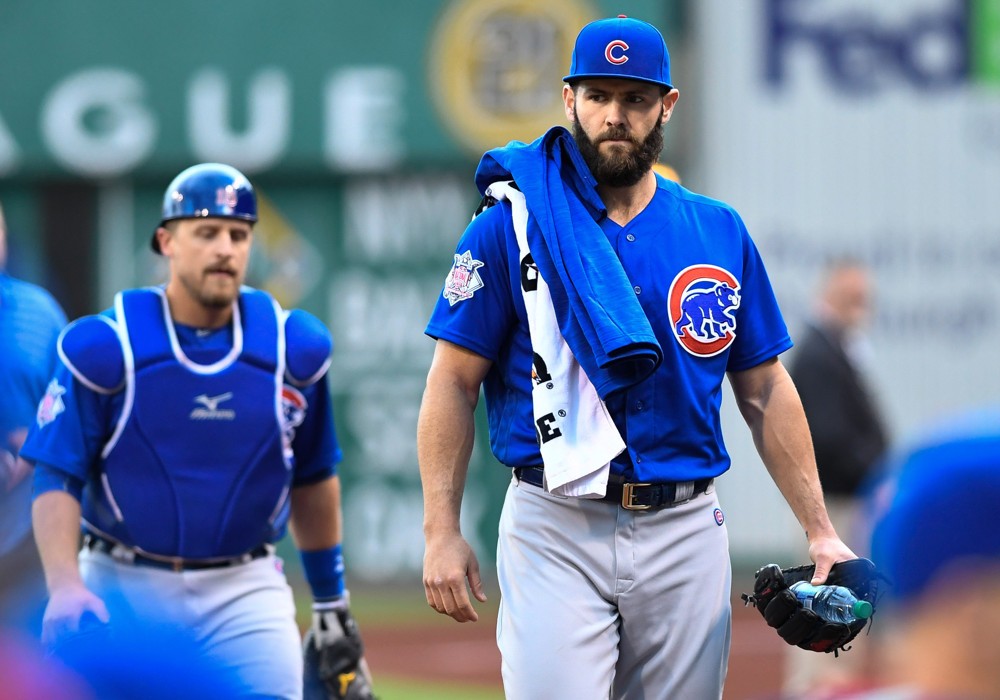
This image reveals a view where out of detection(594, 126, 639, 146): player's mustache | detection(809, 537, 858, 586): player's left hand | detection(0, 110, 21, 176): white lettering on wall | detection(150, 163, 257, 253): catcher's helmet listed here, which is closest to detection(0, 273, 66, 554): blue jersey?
detection(150, 163, 257, 253): catcher's helmet

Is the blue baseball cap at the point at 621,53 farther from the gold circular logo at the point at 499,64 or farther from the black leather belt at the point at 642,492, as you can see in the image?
the gold circular logo at the point at 499,64

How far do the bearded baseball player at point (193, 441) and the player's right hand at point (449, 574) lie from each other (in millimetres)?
1038

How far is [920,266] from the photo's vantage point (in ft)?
51.6

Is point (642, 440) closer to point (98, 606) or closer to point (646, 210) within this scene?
point (646, 210)

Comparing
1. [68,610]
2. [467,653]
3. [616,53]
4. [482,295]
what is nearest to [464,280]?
[482,295]

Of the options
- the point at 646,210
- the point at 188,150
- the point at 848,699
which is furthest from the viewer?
the point at 188,150

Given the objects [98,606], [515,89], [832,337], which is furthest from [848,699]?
[515,89]

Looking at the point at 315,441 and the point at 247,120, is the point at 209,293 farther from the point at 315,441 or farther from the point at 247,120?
the point at 247,120

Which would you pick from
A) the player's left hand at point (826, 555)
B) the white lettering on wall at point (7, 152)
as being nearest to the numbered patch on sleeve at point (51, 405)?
the player's left hand at point (826, 555)

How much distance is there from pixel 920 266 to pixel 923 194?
69cm

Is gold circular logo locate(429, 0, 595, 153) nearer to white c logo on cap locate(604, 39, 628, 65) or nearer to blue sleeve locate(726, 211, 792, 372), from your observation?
blue sleeve locate(726, 211, 792, 372)

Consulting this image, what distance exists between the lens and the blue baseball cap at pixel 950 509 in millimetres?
1842

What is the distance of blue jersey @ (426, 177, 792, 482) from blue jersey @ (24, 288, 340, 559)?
1.05 m

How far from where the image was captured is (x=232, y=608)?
5414 mm
